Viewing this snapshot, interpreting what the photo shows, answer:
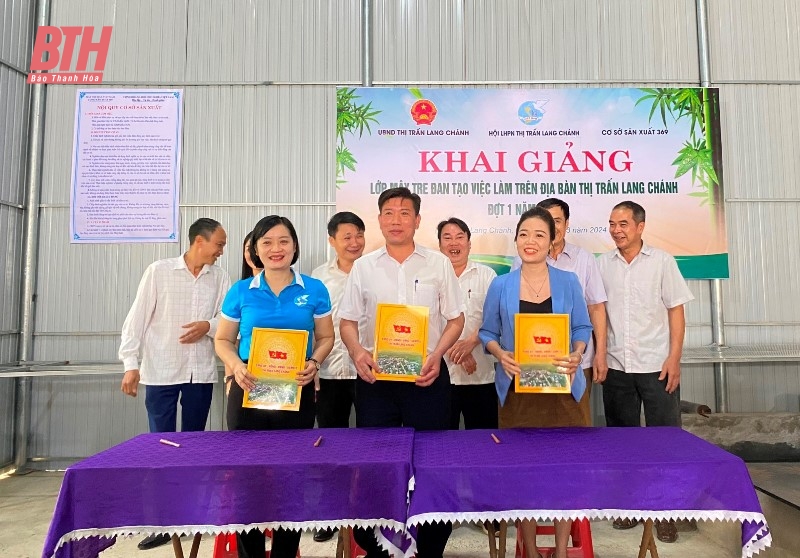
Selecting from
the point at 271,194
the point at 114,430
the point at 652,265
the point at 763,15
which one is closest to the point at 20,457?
the point at 114,430

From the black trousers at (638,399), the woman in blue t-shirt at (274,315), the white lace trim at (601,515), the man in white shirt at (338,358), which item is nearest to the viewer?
the white lace trim at (601,515)

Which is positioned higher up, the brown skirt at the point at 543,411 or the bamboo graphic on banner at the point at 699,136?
the bamboo graphic on banner at the point at 699,136

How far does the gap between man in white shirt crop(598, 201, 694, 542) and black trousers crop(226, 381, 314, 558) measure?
1.84m

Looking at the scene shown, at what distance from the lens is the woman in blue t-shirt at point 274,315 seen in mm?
2070

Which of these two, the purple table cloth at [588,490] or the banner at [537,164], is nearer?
the purple table cloth at [588,490]

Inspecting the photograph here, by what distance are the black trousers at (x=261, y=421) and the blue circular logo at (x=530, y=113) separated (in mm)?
3313

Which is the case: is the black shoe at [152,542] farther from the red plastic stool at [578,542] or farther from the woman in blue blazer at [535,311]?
the woman in blue blazer at [535,311]

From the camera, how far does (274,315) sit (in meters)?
2.07

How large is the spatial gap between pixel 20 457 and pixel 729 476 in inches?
211

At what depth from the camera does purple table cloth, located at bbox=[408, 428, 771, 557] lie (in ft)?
4.77

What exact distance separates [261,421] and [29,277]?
12.1 feet

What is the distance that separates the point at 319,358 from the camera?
83.2 inches

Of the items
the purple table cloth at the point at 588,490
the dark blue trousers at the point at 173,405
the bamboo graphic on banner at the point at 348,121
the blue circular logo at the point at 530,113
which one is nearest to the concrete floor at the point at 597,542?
the dark blue trousers at the point at 173,405

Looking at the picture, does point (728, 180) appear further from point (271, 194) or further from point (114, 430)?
point (114, 430)
